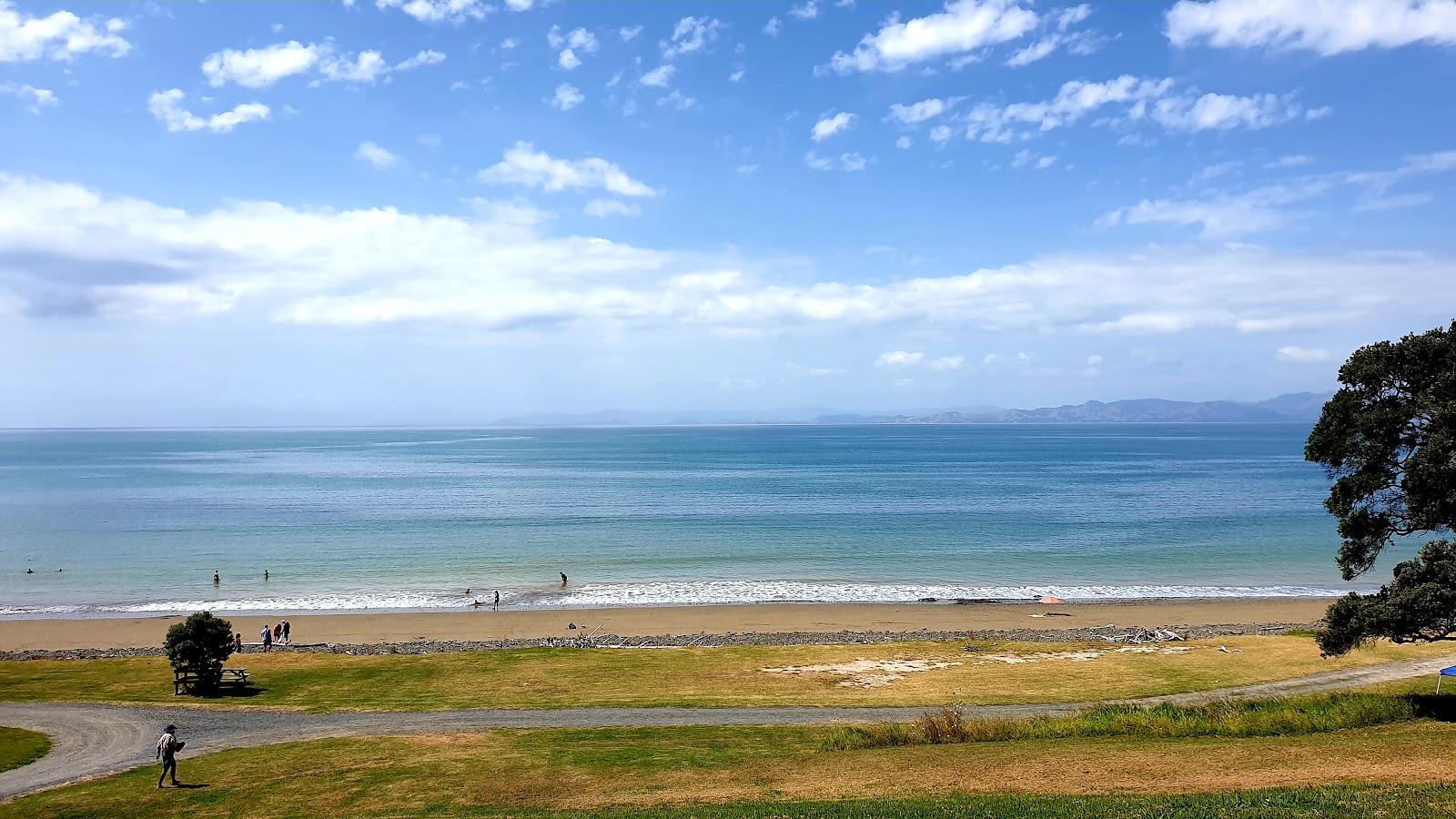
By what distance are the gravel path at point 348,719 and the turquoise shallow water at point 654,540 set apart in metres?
24.6

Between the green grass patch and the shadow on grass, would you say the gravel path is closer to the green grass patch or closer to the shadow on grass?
the green grass patch

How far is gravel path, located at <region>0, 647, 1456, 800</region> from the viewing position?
78.6 ft

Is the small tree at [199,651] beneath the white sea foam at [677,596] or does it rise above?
above

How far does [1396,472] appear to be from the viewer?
1934 cm

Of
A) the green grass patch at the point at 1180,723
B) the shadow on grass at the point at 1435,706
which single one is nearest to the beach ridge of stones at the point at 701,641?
the green grass patch at the point at 1180,723

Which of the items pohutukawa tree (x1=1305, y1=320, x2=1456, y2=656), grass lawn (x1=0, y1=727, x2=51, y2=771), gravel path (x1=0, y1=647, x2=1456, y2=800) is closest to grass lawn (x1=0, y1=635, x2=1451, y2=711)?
gravel path (x1=0, y1=647, x2=1456, y2=800)

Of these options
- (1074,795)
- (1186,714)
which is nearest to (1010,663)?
(1186,714)

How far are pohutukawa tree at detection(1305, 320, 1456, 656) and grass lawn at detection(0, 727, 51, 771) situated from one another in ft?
113

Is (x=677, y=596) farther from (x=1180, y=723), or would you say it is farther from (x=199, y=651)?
(x=1180, y=723)

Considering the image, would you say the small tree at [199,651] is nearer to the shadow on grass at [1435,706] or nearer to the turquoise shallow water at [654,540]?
the turquoise shallow water at [654,540]

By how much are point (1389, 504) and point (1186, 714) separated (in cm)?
→ 764

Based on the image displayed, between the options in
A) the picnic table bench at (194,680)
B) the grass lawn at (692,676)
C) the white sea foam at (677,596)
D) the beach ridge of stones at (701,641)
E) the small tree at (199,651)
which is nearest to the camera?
the grass lawn at (692,676)

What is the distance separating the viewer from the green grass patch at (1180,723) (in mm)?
21531

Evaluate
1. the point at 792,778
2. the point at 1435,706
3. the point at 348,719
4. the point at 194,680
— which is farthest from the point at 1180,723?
the point at 194,680
